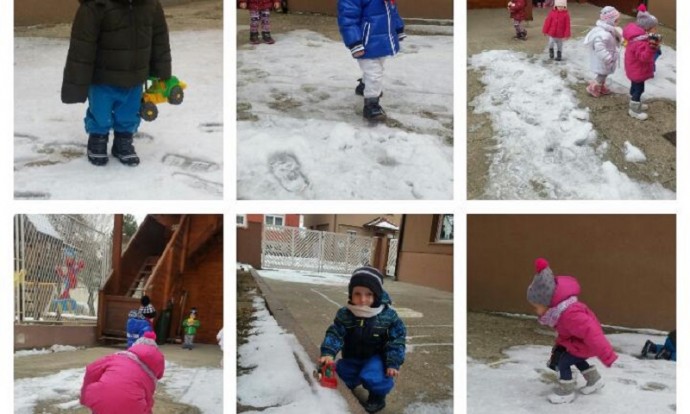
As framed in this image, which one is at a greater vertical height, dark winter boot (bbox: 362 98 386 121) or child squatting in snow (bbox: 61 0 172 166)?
child squatting in snow (bbox: 61 0 172 166)

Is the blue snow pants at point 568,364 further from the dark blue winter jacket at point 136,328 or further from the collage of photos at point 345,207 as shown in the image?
the dark blue winter jacket at point 136,328

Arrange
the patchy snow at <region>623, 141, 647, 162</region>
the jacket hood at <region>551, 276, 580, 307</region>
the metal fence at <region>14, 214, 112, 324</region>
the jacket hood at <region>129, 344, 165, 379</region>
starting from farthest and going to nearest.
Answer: the metal fence at <region>14, 214, 112, 324</region> < the patchy snow at <region>623, 141, 647, 162</region> < the jacket hood at <region>551, 276, 580, 307</region> < the jacket hood at <region>129, 344, 165, 379</region>

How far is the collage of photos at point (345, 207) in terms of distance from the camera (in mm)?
2322

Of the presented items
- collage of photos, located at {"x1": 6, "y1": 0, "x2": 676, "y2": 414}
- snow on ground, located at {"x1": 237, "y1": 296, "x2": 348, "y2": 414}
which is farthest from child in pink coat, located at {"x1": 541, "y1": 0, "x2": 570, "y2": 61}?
snow on ground, located at {"x1": 237, "y1": 296, "x2": 348, "y2": 414}

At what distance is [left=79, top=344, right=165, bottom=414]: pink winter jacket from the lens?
1.97 m

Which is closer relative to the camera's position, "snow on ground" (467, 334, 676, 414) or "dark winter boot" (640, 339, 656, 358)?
"snow on ground" (467, 334, 676, 414)

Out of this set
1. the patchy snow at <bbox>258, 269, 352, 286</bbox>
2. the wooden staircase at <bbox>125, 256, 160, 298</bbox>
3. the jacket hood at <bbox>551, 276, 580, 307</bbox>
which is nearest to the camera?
the jacket hood at <bbox>551, 276, 580, 307</bbox>

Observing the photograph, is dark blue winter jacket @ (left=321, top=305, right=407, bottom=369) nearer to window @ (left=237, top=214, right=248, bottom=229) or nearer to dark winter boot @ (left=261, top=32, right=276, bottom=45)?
window @ (left=237, top=214, right=248, bottom=229)

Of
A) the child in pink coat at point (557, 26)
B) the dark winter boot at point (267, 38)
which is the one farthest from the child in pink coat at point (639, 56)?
the dark winter boot at point (267, 38)

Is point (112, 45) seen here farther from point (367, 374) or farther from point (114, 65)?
point (367, 374)

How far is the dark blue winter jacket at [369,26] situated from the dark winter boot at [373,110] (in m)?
0.18

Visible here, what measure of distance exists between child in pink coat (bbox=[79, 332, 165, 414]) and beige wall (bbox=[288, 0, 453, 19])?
2197mm

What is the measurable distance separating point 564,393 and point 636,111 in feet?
4.22

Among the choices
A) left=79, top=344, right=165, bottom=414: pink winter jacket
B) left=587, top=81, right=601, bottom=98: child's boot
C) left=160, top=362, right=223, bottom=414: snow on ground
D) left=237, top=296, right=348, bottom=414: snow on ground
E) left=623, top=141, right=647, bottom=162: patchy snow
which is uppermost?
left=587, top=81, right=601, bottom=98: child's boot
